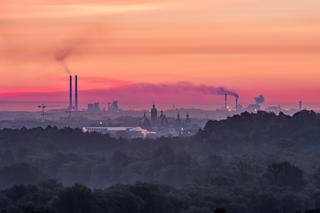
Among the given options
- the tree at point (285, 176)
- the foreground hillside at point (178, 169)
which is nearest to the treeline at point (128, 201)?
the foreground hillside at point (178, 169)

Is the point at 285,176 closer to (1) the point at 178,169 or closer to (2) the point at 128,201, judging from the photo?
(1) the point at 178,169

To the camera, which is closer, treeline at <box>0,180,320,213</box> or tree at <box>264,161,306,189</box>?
treeline at <box>0,180,320,213</box>

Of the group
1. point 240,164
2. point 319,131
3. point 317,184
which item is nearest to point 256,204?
point 317,184

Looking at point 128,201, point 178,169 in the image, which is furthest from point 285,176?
point 128,201

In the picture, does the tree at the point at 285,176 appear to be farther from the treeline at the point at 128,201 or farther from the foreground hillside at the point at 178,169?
the treeline at the point at 128,201

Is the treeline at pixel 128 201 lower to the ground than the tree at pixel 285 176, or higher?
lower

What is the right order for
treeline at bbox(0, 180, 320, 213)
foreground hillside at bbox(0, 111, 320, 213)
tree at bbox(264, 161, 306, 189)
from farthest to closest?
tree at bbox(264, 161, 306, 189) < foreground hillside at bbox(0, 111, 320, 213) < treeline at bbox(0, 180, 320, 213)

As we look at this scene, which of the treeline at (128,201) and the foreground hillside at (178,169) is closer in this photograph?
the treeline at (128,201)

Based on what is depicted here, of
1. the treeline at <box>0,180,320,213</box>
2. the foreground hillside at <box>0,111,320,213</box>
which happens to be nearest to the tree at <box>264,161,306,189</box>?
the foreground hillside at <box>0,111,320,213</box>

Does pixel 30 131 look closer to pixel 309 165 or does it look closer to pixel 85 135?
pixel 85 135

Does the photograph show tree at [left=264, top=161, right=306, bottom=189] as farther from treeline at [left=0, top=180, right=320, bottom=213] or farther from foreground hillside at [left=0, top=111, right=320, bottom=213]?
treeline at [left=0, top=180, right=320, bottom=213]
